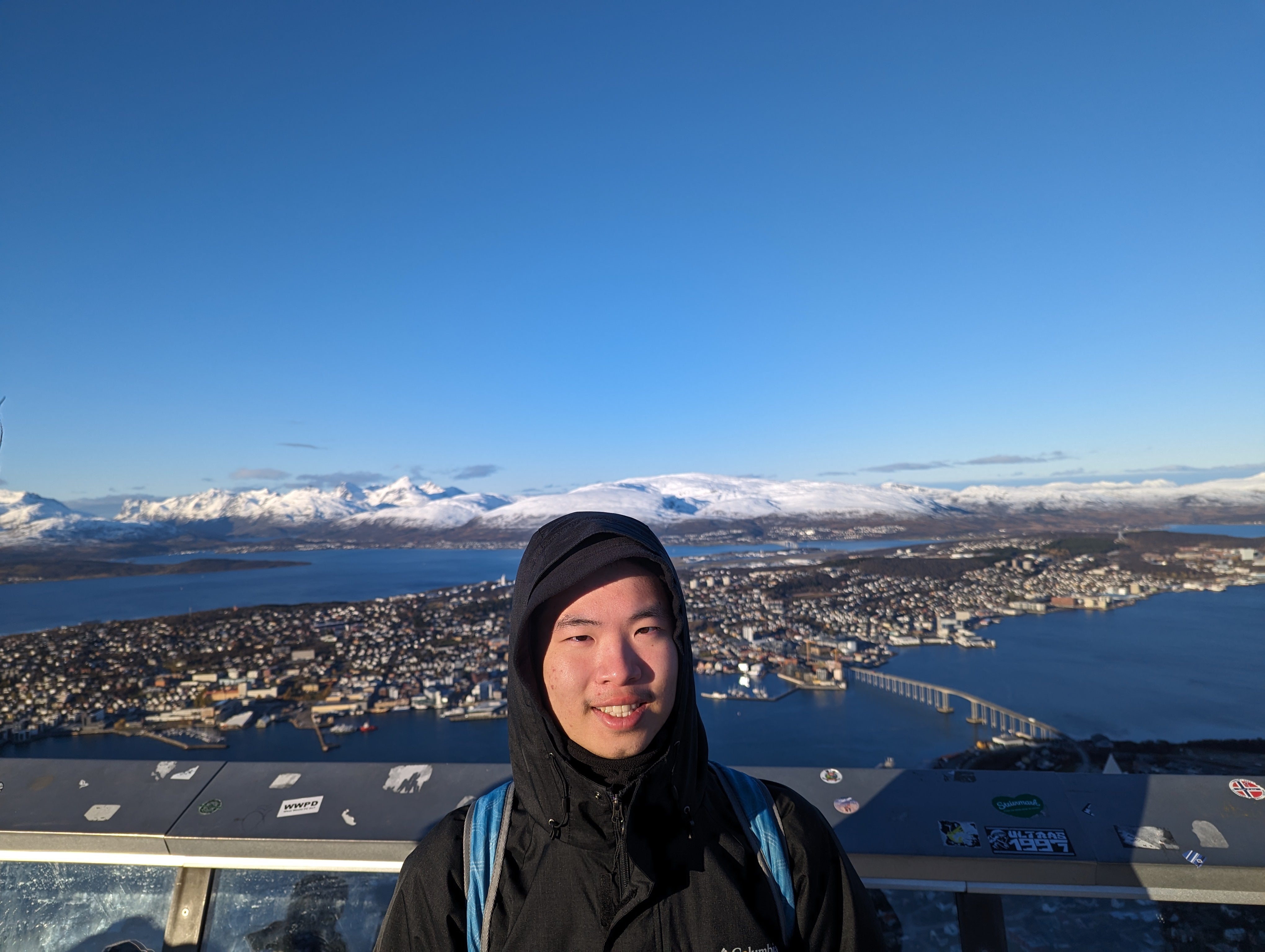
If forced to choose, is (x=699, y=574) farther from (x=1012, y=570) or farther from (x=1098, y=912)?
(x=1098, y=912)

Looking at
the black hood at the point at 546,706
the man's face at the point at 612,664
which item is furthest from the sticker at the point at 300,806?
the man's face at the point at 612,664

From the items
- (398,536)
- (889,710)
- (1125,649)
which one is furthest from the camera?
(398,536)

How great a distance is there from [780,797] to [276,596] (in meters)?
25.9

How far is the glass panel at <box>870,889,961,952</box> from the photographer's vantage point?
137cm

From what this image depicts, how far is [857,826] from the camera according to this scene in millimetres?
1394

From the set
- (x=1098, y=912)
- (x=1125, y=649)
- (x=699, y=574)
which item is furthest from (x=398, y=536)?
(x=1098, y=912)

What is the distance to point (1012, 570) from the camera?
20.1 meters

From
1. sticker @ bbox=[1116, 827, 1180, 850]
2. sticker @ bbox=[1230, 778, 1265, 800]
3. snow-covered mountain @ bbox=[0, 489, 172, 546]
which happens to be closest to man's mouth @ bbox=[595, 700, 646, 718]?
sticker @ bbox=[1116, 827, 1180, 850]

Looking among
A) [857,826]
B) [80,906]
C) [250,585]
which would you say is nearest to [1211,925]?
[857,826]

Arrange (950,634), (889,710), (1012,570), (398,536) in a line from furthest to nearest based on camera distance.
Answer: (398,536) < (1012,570) < (950,634) < (889,710)

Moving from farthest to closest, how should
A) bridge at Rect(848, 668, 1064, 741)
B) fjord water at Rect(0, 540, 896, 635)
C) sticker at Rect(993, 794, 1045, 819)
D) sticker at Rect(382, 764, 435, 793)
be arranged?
fjord water at Rect(0, 540, 896, 635) → bridge at Rect(848, 668, 1064, 741) → sticker at Rect(382, 764, 435, 793) → sticker at Rect(993, 794, 1045, 819)

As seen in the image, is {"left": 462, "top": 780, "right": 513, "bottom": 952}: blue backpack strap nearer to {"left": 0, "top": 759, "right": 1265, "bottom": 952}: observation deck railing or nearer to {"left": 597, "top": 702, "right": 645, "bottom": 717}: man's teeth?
{"left": 597, "top": 702, "right": 645, "bottom": 717}: man's teeth

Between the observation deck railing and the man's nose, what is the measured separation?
1030mm

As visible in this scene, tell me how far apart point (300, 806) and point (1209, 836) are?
89.3 inches
